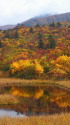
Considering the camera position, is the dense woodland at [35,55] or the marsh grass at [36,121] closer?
the marsh grass at [36,121]

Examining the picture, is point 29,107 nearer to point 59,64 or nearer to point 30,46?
point 59,64

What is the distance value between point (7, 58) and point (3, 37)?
32349 millimetres

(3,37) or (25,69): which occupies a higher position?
(3,37)

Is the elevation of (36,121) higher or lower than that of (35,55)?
higher

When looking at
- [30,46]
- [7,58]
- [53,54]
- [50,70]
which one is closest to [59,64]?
[50,70]

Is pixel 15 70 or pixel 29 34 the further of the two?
pixel 29 34

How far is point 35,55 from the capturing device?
79.6 metres

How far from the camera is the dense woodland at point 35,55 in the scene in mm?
58188

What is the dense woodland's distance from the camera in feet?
191

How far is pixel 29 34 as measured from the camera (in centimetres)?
11088

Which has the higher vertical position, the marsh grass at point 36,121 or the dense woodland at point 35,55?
the marsh grass at point 36,121

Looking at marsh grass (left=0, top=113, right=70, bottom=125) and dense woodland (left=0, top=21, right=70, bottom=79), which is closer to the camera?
marsh grass (left=0, top=113, right=70, bottom=125)

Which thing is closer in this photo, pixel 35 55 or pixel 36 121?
pixel 36 121

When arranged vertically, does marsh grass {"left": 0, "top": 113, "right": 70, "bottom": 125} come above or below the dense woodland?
above
